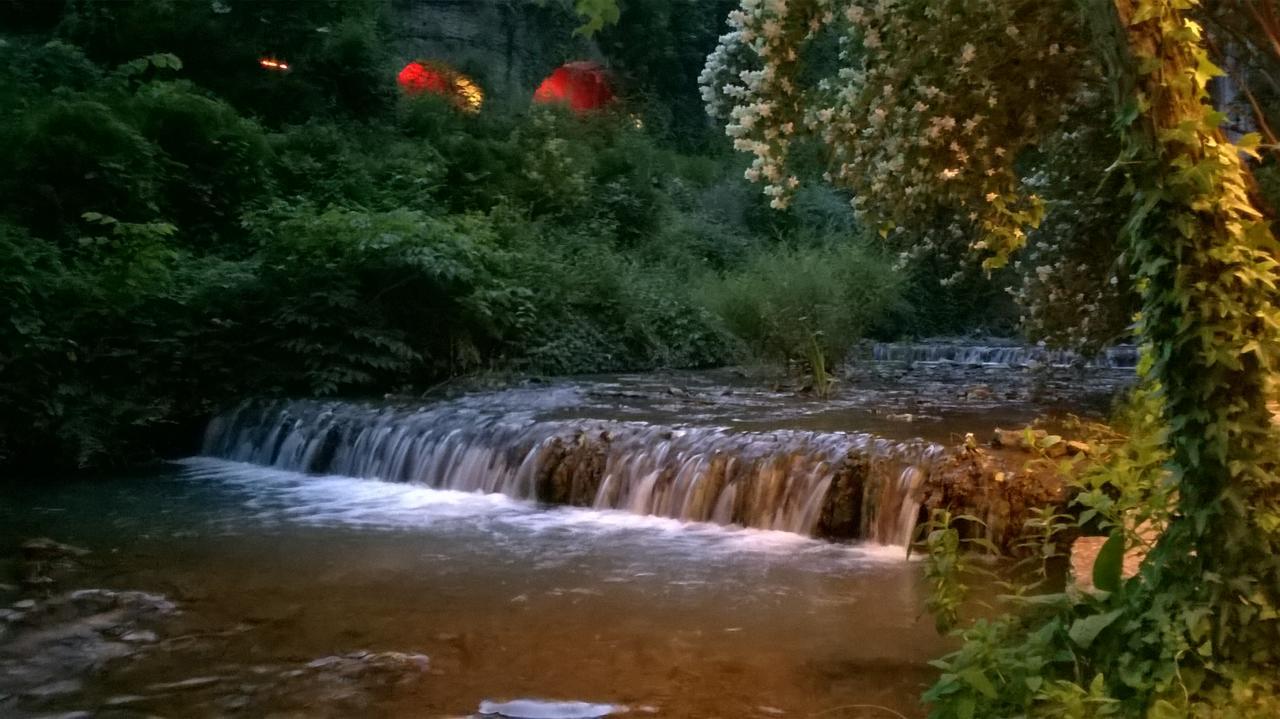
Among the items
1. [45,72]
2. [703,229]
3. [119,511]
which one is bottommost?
[119,511]

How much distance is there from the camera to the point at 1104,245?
9148 millimetres

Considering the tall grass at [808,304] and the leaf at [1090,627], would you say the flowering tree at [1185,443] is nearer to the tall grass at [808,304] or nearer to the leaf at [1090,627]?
the leaf at [1090,627]

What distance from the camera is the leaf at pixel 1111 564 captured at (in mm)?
3635

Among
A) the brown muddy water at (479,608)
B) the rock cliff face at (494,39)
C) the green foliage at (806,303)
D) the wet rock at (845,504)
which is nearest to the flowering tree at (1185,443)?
the brown muddy water at (479,608)

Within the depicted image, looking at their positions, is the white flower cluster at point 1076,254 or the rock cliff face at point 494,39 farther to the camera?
the rock cliff face at point 494,39

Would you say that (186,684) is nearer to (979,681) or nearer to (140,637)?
(140,637)

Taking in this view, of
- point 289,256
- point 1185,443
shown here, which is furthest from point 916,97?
point 289,256

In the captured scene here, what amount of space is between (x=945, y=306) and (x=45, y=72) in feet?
60.1

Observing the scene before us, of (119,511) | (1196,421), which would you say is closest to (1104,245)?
(1196,421)


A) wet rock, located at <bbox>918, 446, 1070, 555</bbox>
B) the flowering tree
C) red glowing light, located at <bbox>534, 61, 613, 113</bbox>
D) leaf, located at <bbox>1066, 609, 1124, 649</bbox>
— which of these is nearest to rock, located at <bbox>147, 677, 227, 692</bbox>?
the flowering tree

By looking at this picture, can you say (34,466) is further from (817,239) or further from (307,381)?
(817,239)

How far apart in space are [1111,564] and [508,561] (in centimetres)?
465

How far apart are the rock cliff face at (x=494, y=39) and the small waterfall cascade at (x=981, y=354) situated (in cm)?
1278

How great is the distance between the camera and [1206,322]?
3.12 metres
